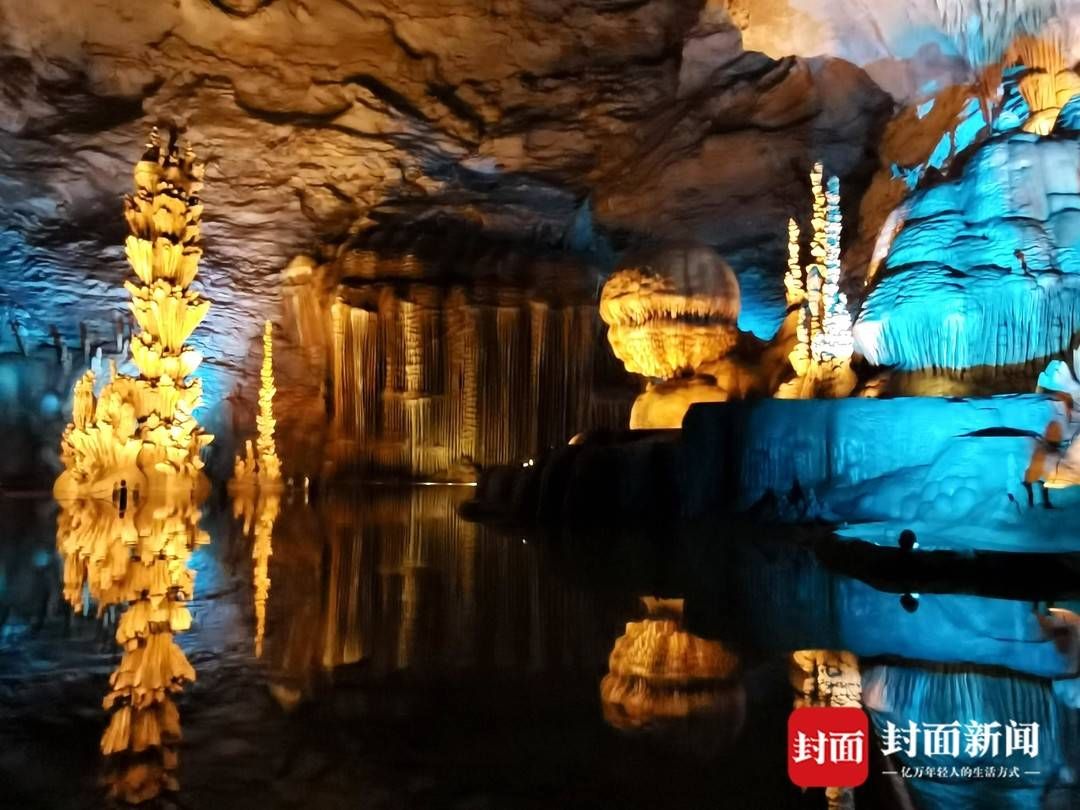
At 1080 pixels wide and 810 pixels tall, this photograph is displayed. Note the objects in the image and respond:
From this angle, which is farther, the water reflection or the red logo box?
the water reflection

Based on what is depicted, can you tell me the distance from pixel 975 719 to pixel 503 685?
1.20 m

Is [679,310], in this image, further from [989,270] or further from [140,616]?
[140,616]

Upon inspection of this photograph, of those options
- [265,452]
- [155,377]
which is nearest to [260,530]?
[155,377]

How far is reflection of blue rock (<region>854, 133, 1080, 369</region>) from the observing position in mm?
6910

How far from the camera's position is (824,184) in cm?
1343

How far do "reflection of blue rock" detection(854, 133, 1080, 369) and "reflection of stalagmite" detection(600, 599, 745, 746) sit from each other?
5.14m

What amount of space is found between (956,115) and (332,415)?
9.80 meters

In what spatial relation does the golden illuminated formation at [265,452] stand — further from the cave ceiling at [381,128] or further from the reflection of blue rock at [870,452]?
the reflection of blue rock at [870,452]

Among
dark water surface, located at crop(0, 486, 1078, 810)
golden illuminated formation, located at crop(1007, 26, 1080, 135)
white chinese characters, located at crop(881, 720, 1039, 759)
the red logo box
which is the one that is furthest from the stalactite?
the red logo box

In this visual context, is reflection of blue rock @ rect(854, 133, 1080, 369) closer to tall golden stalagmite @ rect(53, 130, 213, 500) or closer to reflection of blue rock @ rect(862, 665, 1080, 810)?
reflection of blue rock @ rect(862, 665, 1080, 810)

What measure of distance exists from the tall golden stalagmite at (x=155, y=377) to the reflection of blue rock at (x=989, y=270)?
7094 mm

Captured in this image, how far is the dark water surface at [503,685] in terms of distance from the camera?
1.77 metres

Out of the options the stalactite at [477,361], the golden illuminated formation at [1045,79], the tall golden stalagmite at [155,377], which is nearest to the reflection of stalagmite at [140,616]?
the tall golden stalagmite at [155,377]

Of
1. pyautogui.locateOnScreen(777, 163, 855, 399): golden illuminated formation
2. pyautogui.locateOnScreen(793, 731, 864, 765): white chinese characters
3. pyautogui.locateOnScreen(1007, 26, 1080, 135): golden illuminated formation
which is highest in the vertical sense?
pyautogui.locateOnScreen(1007, 26, 1080, 135): golden illuminated formation
